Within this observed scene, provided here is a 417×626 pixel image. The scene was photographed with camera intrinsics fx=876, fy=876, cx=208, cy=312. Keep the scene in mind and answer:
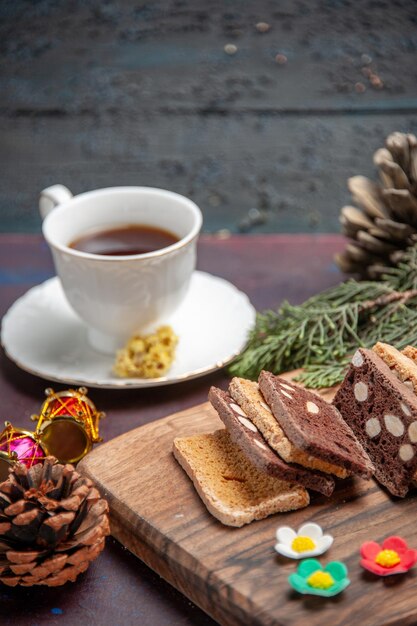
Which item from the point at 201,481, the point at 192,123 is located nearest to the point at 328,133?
the point at 192,123

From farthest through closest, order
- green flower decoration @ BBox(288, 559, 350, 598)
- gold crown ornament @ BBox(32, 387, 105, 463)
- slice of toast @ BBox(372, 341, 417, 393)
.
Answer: gold crown ornament @ BBox(32, 387, 105, 463) → slice of toast @ BBox(372, 341, 417, 393) → green flower decoration @ BBox(288, 559, 350, 598)

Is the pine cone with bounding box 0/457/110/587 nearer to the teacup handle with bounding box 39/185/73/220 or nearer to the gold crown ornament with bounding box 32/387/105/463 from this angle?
the gold crown ornament with bounding box 32/387/105/463

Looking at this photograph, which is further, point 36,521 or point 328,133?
point 328,133

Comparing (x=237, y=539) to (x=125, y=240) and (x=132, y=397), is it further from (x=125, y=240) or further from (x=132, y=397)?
(x=125, y=240)

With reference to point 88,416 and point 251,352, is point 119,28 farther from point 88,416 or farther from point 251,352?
point 88,416

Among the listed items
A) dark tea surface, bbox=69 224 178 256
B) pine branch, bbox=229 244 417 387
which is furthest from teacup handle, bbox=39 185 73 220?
pine branch, bbox=229 244 417 387

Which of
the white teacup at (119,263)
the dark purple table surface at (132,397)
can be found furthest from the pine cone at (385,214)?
the white teacup at (119,263)
